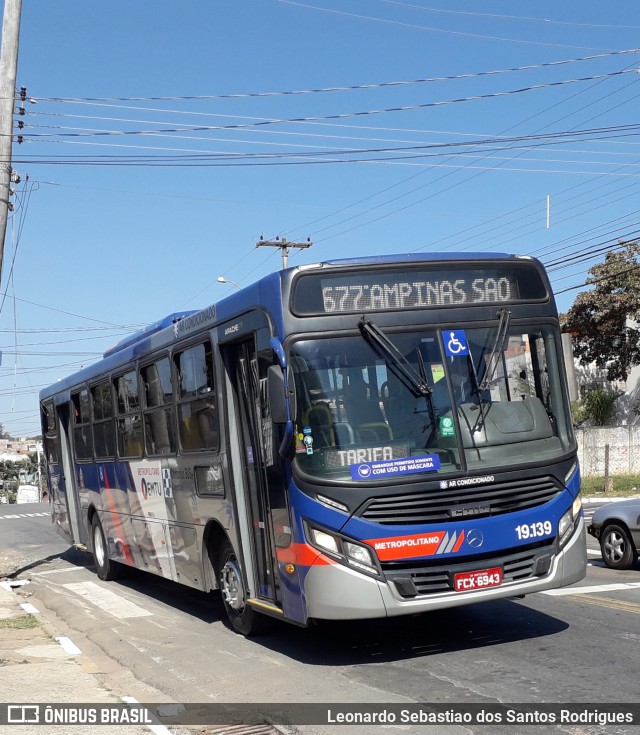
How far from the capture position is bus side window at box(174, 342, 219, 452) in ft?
32.0

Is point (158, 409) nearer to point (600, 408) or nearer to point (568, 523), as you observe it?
point (568, 523)

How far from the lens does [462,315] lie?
27.0ft

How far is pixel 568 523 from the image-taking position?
8.21 metres

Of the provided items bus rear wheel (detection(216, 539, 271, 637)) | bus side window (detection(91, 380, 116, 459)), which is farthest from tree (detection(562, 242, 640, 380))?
bus rear wheel (detection(216, 539, 271, 637))

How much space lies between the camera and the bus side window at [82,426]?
15.7 meters

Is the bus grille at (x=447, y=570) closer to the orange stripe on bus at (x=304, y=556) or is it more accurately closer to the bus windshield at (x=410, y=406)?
the orange stripe on bus at (x=304, y=556)

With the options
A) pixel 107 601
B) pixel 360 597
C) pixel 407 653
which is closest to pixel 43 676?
pixel 360 597

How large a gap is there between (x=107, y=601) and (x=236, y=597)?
4.60 meters

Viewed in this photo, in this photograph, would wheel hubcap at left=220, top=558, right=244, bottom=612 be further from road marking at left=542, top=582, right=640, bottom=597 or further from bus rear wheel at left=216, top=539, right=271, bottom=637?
road marking at left=542, top=582, right=640, bottom=597

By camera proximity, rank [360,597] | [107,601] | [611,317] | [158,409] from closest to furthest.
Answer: [360,597] → [158,409] → [107,601] → [611,317]

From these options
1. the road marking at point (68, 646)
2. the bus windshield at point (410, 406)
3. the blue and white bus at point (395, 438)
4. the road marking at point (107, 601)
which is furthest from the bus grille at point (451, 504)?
the road marking at point (107, 601)

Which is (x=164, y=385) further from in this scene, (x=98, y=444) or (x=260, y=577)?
(x=98, y=444)

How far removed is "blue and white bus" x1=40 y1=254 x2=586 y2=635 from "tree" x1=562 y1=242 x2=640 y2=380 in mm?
25371

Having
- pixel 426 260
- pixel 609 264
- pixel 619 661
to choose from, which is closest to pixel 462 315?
pixel 426 260
